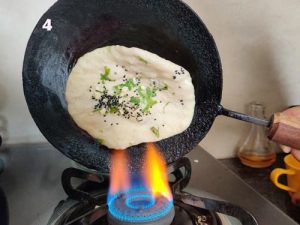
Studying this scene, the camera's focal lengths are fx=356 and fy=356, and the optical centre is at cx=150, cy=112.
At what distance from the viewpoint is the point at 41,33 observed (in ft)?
1.76

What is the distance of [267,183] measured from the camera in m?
0.77

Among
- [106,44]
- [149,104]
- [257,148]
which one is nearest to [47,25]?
[106,44]

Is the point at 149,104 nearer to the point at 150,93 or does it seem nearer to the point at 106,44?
the point at 150,93

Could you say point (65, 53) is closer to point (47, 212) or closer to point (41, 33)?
point (41, 33)

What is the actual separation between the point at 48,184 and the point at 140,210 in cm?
28

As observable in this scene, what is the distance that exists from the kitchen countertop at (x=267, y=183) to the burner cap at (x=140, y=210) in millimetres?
270

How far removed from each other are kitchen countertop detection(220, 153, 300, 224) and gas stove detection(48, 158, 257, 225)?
0.18 metres

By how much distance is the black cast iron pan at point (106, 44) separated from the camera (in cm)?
54

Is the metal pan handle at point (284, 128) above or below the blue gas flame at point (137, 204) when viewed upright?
above

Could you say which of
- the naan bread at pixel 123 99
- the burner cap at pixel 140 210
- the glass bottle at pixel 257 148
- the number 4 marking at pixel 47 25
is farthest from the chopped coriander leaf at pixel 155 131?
the glass bottle at pixel 257 148

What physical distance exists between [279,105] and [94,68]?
0.55 meters

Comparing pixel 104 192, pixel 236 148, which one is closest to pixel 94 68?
pixel 104 192

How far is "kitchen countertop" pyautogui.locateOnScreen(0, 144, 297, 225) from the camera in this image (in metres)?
0.59

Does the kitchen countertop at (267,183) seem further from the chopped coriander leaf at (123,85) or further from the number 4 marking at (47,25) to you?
the number 4 marking at (47,25)
